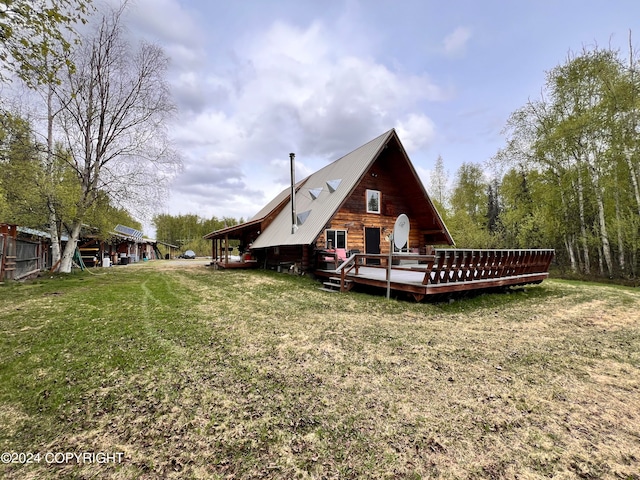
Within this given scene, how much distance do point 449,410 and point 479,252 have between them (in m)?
5.87

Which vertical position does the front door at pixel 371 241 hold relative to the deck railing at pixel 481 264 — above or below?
above

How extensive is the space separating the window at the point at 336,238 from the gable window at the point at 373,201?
1.84 m

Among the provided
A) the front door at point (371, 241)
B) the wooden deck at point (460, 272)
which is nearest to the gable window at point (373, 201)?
the front door at point (371, 241)

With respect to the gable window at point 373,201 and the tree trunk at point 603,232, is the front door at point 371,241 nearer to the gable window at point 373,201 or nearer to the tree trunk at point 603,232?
the gable window at point 373,201

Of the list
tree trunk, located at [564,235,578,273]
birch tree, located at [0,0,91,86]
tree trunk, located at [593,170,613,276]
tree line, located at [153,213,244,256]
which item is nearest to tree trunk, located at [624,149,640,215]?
tree trunk, located at [593,170,613,276]

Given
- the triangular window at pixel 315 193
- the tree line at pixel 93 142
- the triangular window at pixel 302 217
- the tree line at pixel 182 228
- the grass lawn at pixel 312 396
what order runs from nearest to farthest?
1. the grass lawn at pixel 312 396
2. the tree line at pixel 93 142
3. the triangular window at pixel 302 217
4. the triangular window at pixel 315 193
5. the tree line at pixel 182 228

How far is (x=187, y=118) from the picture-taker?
13.1 metres

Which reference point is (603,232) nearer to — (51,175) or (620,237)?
(620,237)

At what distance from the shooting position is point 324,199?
486 inches

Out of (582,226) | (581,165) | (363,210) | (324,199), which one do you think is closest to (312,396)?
(324,199)

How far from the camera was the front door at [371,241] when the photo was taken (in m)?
13.3

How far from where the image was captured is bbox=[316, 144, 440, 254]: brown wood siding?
12.8m

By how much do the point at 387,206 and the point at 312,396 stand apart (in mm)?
11890

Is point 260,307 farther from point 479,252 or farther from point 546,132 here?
point 546,132
